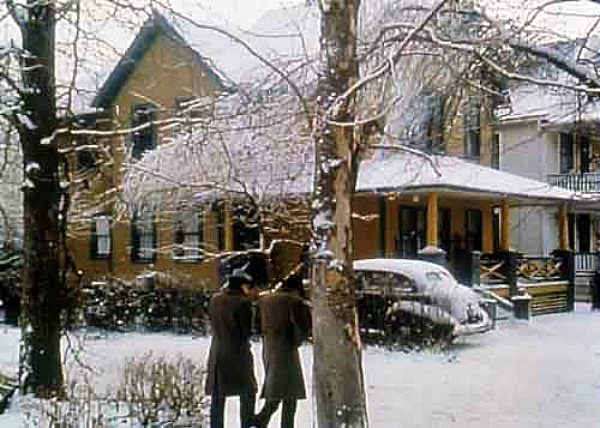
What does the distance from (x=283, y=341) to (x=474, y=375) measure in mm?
5375

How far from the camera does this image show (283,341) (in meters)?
7.84

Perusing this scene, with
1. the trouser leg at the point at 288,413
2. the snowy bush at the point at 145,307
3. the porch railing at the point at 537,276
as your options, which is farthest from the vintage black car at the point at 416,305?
the trouser leg at the point at 288,413

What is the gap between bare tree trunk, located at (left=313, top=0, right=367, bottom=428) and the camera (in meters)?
7.15

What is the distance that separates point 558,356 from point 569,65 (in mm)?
7409

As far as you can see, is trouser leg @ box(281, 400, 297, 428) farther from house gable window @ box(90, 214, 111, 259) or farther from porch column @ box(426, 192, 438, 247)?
house gable window @ box(90, 214, 111, 259)

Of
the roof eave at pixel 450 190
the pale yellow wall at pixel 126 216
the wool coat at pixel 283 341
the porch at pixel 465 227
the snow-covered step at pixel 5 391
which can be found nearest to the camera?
the wool coat at pixel 283 341

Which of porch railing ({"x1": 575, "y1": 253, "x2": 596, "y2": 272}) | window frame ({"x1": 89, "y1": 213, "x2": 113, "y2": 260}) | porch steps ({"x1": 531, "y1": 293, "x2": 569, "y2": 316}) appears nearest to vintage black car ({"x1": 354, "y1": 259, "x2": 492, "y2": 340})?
porch steps ({"x1": 531, "y1": 293, "x2": 569, "y2": 316})

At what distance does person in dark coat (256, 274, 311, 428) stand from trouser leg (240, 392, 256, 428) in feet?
0.26

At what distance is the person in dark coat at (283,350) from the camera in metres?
7.76

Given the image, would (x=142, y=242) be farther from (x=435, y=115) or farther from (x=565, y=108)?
(x=565, y=108)

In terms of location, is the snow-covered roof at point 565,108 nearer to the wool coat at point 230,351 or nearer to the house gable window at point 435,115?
the house gable window at point 435,115

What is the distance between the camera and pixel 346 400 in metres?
7.15

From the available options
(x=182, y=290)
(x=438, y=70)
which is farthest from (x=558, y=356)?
(x=182, y=290)

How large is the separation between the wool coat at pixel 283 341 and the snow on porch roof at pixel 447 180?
10.6 metres
